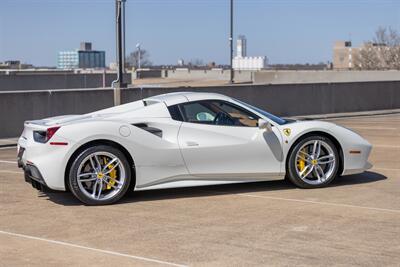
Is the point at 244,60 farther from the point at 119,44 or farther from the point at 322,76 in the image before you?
the point at 119,44

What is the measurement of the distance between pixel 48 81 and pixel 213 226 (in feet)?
128

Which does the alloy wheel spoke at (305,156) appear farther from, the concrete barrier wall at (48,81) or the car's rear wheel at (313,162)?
the concrete barrier wall at (48,81)

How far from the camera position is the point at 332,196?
8016mm

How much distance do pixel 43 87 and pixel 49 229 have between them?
1470 inches

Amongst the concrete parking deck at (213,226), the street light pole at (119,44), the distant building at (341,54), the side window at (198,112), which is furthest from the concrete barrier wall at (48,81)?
the distant building at (341,54)

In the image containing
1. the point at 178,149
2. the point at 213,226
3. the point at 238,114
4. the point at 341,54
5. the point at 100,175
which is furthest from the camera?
the point at 341,54

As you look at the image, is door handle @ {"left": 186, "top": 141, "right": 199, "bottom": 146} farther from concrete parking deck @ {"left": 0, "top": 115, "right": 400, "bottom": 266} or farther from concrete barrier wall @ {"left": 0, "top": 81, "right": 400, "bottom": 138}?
concrete barrier wall @ {"left": 0, "top": 81, "right": 400, "bottom": 138}

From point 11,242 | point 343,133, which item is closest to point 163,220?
point 11,242

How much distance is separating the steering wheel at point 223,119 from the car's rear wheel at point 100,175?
1335 millimetres

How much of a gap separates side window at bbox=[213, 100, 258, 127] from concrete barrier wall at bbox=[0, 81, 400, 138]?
8.84 metres

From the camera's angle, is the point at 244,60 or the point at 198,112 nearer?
the point at 198,112

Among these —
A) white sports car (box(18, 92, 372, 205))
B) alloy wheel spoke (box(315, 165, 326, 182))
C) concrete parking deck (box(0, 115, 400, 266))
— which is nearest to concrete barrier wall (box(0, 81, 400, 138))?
concrete parking deck (box(0, 115, 400, 266))

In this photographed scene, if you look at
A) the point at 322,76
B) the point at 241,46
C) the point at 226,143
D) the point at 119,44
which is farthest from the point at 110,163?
the point at 241,46

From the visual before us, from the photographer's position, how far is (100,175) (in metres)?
7.54
